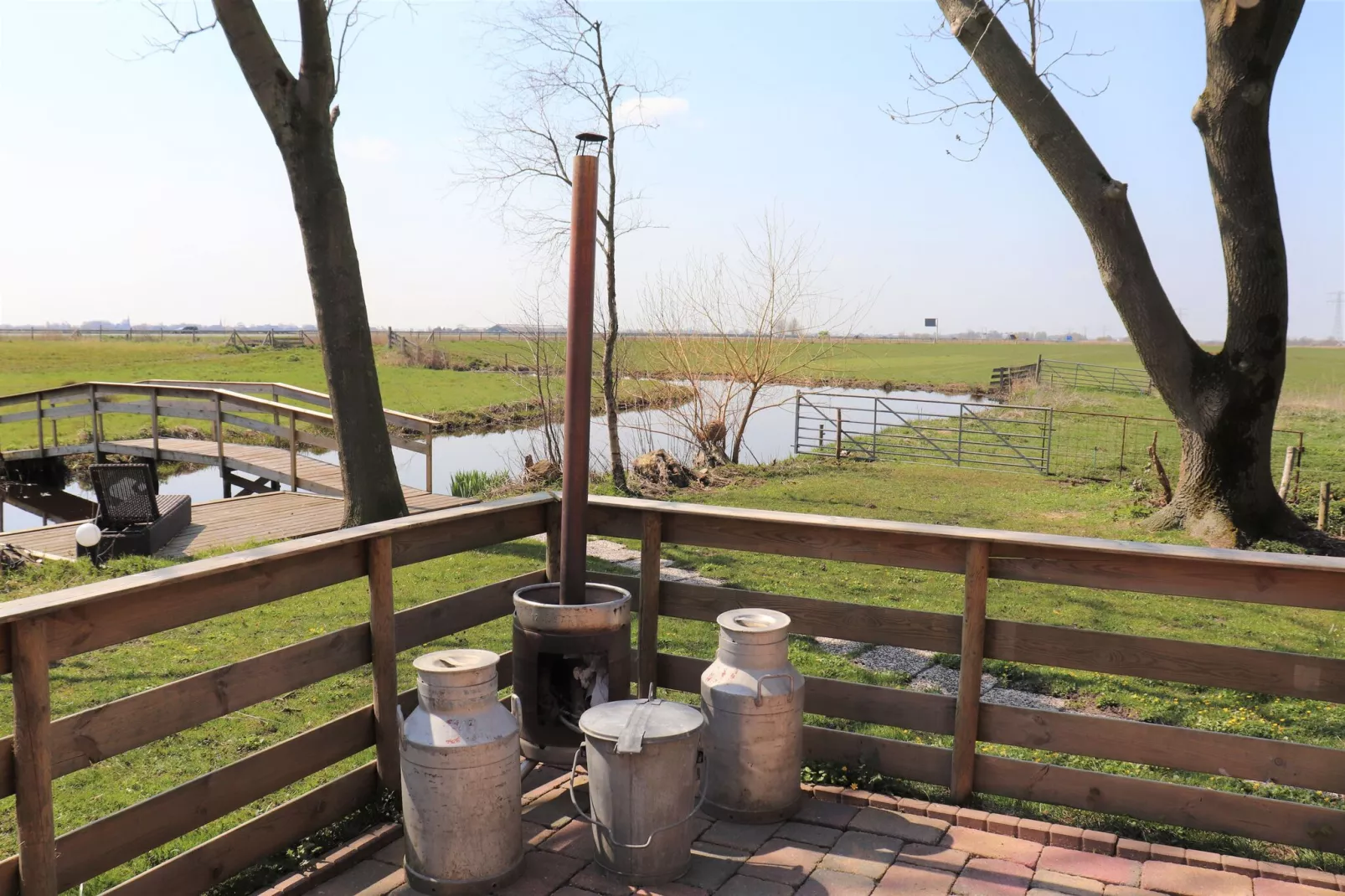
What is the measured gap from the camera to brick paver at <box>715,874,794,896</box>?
320cm

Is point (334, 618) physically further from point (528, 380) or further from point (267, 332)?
point (267, 332)

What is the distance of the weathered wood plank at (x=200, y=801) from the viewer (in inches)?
108

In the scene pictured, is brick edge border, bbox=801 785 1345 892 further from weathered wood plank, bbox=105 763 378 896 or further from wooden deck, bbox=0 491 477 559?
wooden deck, bbox=0 491 477 559

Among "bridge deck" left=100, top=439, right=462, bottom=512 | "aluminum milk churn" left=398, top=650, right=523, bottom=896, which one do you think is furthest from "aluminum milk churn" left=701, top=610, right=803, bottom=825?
"bridge deck" left=100, top=439, right=462, bottom=512

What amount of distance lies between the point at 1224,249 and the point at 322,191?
8.89 m

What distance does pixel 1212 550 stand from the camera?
3.42 m

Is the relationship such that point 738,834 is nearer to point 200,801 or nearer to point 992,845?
point 992,845

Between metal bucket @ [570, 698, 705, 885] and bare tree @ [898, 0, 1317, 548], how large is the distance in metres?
8.08

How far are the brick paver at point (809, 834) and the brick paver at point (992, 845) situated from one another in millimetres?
384

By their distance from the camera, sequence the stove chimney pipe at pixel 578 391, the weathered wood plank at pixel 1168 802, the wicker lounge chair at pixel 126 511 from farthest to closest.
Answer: the wicker lounge chair at pixel 126 511, the stove chimney pipe at pixel 578 391, the weathered wood plank at pixel 1168 802

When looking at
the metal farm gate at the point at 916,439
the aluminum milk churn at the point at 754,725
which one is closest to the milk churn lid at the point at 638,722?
the aluminum milk churn at the point at 754,725

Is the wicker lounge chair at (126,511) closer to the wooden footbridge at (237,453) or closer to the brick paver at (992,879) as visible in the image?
the wooden footbridge at (237,453)

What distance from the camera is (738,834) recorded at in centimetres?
364

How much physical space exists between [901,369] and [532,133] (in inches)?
2024
